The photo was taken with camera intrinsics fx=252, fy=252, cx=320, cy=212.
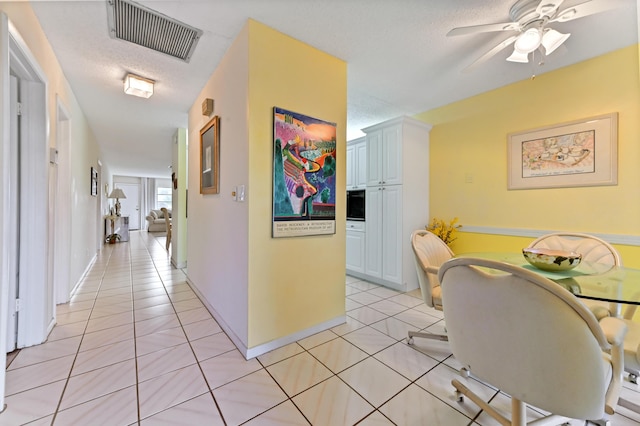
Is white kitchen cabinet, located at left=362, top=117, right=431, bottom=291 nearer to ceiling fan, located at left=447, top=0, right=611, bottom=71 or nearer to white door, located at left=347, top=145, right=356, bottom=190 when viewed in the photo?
white door, located at left=347, top=145, right=356, bottom=190

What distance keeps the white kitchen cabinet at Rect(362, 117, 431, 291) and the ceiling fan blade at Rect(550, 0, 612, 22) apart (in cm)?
180

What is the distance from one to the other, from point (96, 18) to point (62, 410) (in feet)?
8.30

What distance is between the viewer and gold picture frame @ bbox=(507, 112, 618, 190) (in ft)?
7.42

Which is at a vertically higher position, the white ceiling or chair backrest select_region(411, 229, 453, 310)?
the white ceiling

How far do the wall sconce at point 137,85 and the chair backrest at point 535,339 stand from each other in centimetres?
331

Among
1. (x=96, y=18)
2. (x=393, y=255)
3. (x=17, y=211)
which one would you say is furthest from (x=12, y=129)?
(x=393, y=255)

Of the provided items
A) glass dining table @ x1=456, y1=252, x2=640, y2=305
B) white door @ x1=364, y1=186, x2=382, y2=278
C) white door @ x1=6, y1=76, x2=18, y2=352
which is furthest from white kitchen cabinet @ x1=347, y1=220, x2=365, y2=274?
white door @ x1=6, y1=76, x2=18, y2=352

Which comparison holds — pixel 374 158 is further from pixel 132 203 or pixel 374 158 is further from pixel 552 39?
pixel 132 203

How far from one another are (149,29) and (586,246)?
365 centimetres

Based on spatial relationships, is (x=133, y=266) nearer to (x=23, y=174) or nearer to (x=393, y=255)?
(x=23, y=174)

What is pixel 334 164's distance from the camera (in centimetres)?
232

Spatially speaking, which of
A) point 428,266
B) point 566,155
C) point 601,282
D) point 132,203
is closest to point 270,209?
point 428,266

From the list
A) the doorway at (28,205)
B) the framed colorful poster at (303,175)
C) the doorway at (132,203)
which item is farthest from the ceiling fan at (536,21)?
the doorway at (132,203)

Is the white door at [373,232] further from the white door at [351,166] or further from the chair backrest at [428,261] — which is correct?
the chair backrest at [428,261]
